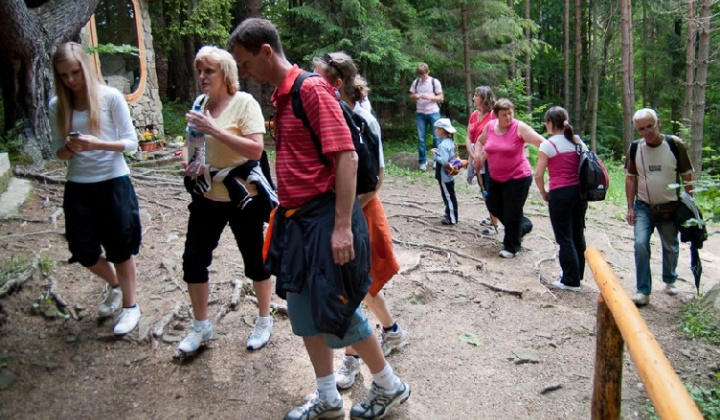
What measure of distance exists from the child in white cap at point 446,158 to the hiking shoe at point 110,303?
4535mm

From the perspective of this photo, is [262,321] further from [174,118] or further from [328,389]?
[174,118]

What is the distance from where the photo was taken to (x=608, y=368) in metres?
2.43

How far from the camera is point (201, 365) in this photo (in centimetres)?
338

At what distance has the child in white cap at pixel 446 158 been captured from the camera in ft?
23.7

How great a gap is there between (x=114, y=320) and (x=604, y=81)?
1188 inches

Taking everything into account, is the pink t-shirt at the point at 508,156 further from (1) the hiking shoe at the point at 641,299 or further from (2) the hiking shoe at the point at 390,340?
(2) the hiking shoe at the point at 390,340

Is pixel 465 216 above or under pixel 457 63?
under

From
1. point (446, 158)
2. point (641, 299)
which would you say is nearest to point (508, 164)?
point (446, 158)

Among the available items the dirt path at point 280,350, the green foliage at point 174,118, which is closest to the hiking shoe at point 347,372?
the dirt path at point 280,350

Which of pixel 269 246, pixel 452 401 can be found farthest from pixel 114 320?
pixel 452 401

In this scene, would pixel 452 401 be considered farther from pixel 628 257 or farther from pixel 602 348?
pixel 628 257

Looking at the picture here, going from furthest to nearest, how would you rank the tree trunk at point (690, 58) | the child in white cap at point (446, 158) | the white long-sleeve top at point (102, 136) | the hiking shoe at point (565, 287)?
the tree trunk at point (690, 58), the child in white cap at point (446, 158), the hiking shoe at point (565, 287), the white long-sleeve top at point (102, 136)

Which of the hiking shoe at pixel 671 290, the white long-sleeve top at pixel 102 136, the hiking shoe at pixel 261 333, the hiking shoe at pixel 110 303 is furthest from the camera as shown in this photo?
the hiking shoe at pixel 671 290

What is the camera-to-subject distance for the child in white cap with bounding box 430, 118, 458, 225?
723 cm
